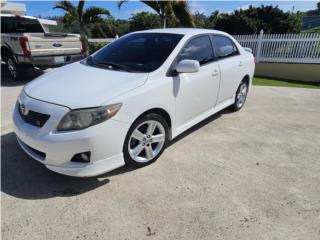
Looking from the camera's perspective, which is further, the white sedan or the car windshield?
the car windshield

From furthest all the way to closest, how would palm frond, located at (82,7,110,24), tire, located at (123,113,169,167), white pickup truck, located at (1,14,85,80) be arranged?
1. palm frond, located at (82,7,110,24)
2. white pickup truck, located at (1,14,85,80)
3. tire, located at (123,113,169,167)

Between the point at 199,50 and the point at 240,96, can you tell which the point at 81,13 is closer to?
the point at 240,96

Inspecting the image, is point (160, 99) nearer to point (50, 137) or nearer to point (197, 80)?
point (197, 80)

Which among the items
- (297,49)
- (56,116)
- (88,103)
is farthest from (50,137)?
(297,49)

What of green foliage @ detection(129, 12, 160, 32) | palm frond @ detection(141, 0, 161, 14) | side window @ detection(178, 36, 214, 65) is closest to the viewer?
side window @ detection(178, 36, 214, 65)

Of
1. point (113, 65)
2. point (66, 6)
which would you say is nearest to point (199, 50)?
point (113, 65)

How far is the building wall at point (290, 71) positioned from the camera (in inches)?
421

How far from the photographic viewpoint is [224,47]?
4332 millimetres

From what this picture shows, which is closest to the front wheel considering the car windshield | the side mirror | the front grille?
the car windshield

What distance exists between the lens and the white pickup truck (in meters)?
6.62

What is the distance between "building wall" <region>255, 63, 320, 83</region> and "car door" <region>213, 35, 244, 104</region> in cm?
782

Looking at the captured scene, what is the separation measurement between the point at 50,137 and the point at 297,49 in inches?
459

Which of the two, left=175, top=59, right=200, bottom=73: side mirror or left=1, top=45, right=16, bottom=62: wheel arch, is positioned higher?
left=175, top=59, right=200, bottom=73: side mirror

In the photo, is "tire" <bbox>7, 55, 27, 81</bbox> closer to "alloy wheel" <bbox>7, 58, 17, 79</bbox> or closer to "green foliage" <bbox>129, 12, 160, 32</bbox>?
"alloy wheel" <bbox>7, 58, 17, 79</bbox>
